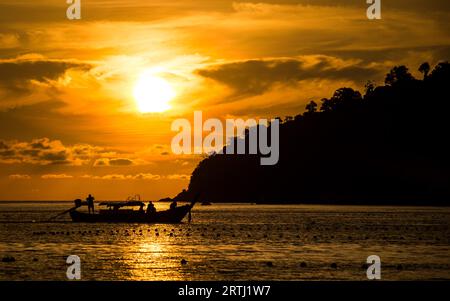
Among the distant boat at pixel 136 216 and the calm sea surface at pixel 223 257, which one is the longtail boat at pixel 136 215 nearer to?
the distant boat at pixel 136 216

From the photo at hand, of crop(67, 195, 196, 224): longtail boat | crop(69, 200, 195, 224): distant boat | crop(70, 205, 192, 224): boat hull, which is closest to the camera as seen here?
crop(67, 195, 196, 224): longtail boat

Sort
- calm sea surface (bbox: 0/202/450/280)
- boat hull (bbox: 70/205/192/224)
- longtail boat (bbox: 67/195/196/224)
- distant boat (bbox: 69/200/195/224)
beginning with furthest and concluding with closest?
boat hull (bbox: 70/205/192/224)
distant boat (bbox: 69/200/195/224)
longtail boat (bbox: 67/195/196/224)
calm sea surface (bbox: 0/202/450/280)

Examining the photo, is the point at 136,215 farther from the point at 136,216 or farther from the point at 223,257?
the point at 223,257

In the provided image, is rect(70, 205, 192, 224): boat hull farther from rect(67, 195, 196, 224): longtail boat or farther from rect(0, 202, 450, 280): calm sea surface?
rect(0, 202, 450, 280): calm sea surface

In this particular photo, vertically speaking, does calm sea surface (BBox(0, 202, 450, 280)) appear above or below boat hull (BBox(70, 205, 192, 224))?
below

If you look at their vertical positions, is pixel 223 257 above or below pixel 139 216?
below

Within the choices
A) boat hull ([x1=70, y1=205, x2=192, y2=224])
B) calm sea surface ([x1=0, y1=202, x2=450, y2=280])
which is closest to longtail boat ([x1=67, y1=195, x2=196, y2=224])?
boat hull ([x1=70, y1=205, x2=192, y2=224])

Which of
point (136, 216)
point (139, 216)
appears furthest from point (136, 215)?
point (139, 216)

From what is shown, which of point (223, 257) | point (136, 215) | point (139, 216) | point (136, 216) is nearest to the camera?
point (223, 257)

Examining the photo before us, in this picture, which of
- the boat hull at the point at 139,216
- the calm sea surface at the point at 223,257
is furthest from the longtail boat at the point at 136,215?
the calm sea surface at the point at 223,257

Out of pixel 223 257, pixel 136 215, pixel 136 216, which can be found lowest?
pixel 223 257

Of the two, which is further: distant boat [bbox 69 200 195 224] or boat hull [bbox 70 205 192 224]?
boat hull [bbox 70 205 192 224]
